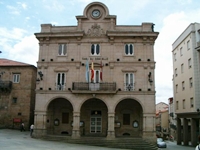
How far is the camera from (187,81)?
3378 centimetres

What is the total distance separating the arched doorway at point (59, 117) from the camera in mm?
28641

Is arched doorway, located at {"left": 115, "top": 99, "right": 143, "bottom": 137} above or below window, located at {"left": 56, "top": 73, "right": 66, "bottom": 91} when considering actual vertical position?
below

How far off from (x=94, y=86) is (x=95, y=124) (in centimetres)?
482

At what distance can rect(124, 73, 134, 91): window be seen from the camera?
2711 cm

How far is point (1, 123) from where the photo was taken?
33656 millimetres

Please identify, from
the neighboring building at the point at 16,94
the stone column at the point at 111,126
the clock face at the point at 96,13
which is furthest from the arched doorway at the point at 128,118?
the neighboring building at the point at 16,94

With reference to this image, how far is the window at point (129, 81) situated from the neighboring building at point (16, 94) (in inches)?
571

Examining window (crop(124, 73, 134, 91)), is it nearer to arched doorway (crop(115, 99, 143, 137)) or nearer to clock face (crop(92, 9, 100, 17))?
arched doorway (crop(115, 99, 143, 137))

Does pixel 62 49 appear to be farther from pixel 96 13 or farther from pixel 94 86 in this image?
pixel 94 86

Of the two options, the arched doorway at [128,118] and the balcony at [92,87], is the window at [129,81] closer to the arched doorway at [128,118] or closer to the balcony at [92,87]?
the balcony at [92,87]

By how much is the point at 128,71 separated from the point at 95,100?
529cm

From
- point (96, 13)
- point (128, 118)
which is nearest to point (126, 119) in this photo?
point (128, 118)

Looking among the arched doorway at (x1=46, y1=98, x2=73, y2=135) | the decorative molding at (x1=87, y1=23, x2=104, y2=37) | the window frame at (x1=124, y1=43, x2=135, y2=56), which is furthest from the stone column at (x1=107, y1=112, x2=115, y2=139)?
the decorative molding at (x1=87, y1=23, x2=104, y2=37)

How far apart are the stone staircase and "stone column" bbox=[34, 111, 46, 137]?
1808 mm
